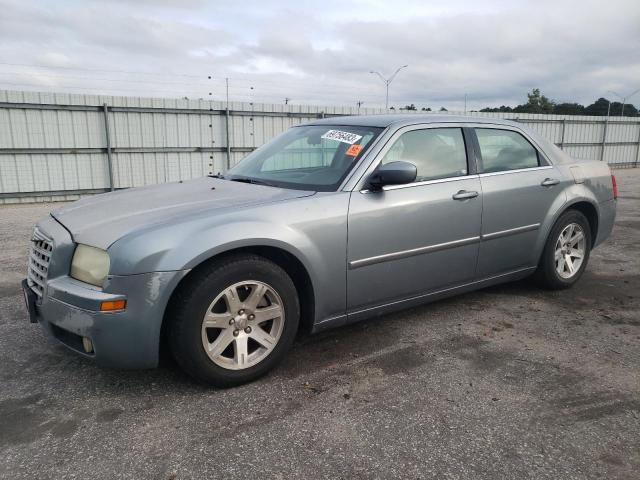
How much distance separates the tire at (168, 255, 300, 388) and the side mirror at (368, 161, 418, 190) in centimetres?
86

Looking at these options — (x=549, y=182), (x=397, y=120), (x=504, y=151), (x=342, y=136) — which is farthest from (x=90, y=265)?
(x=549, y=182)

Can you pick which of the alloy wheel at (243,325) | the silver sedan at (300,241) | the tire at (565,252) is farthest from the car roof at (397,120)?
the alloy wheel at (243,325)

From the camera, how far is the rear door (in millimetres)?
3951

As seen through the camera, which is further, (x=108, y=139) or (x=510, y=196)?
(x=108, y=139)

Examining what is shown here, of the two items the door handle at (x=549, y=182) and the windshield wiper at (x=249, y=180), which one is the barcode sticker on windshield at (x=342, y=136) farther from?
the door handle at (x=549, y=182)

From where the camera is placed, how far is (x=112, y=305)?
256 centimetres

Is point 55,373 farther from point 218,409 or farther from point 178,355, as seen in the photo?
point 218,409

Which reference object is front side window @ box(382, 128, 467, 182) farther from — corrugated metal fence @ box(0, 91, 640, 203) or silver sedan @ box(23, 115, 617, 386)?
corrugated metal fence @ box(0, 91, 640, 203)

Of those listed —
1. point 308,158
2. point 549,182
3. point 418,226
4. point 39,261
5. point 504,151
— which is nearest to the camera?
point 39,261

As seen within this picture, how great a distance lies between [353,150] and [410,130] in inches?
19.2

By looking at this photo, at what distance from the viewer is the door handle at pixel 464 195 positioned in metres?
3.71

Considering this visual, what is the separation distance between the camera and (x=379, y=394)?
9.34ft

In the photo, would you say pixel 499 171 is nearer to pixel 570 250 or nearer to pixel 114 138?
pixel 570 250

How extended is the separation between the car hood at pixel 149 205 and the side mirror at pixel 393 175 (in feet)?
1.45
